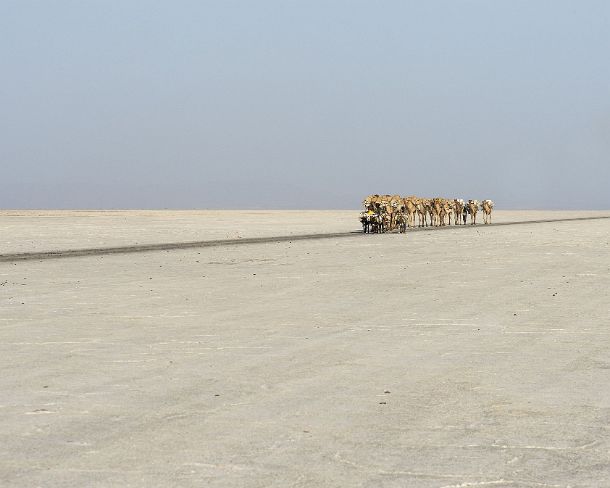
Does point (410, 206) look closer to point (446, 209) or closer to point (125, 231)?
point (446, 209)

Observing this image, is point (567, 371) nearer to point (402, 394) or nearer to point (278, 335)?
point (402, 394)

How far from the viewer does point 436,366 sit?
9.70 m

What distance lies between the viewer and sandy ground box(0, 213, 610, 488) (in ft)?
19.8

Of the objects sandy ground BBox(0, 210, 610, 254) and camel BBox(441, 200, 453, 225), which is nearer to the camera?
sandy ground BBox(0, 210, 610, 254)

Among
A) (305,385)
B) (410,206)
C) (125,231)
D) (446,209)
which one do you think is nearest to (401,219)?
(410,206)

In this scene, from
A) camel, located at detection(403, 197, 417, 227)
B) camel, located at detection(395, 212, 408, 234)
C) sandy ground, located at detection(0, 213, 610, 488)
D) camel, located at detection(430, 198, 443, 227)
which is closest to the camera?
sandy ground, located at detection(0, 213, 610, 488)

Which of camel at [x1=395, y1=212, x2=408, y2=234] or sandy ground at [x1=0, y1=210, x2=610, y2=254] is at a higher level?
camel at [x1=395, y1=212, x2=408, y2=234]

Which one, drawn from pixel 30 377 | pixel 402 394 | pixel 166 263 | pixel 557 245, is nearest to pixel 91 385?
pixel 30 377

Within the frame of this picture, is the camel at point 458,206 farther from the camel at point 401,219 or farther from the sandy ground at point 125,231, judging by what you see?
the camel at point 401,219

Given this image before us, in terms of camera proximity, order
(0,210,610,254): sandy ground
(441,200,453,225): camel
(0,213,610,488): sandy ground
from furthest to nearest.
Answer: (441,200,453,225): camel < (0,210,610,254): sandy ground < (0,213,610,488): sandy ground

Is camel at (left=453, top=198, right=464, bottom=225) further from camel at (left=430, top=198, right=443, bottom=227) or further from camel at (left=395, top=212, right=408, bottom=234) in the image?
camel at (left=395, top=212, right=408, bottom=234)

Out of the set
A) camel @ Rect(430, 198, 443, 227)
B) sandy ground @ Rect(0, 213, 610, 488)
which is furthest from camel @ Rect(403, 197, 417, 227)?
sandy ground @ Rect(0, 213, 610, 488)

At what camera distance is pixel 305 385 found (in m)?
8.67

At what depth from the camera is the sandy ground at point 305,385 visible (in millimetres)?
6027
